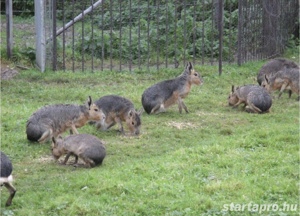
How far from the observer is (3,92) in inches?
492

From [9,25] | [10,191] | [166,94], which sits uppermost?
[9,25]

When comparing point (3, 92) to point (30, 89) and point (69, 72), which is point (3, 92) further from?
point (69, 72)

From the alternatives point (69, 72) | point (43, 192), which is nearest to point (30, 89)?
point (69, 72)

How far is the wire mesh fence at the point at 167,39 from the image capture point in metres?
14.4

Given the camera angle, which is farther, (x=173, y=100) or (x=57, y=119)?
(x=173, y=100)

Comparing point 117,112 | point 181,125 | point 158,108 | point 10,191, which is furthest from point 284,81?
point 10,191

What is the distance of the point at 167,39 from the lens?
48.0 ft

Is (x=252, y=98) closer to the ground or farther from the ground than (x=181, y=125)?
farther from the ground

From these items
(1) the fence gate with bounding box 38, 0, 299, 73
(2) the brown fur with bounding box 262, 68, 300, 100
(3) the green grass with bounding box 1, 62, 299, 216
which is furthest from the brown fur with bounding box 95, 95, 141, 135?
(1) the fence gate with bounding box 38, 0, 299, 73

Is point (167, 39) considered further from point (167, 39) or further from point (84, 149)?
point (84, 149)

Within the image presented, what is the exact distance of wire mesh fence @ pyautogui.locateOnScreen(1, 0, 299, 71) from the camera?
47.3ft

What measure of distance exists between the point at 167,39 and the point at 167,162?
6744mm

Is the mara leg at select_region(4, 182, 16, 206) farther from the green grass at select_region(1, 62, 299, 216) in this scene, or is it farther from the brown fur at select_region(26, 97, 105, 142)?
the brown fur at select_region(26, 97, 105, 142)

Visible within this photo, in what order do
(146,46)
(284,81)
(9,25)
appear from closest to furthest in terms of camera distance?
(284,81) → (9,25) → (146,46)
